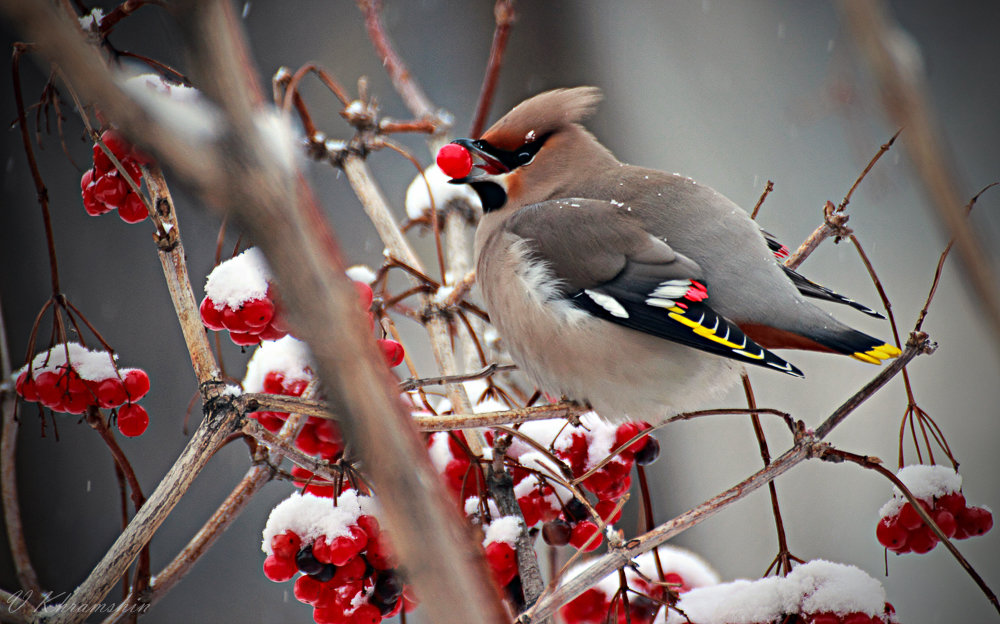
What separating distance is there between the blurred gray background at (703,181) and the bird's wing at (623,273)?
51.5 inches

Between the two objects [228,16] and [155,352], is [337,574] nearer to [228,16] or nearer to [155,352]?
[228,16]

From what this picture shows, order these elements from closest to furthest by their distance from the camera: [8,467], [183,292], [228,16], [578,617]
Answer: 1. [228,16]
2. [183,292]
3. [8,467]
4. [578,617]

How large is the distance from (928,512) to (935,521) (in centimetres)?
2

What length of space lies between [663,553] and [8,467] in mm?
1145

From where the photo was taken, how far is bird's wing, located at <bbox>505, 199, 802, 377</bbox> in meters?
1.60

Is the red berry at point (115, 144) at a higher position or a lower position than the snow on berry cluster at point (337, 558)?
higher

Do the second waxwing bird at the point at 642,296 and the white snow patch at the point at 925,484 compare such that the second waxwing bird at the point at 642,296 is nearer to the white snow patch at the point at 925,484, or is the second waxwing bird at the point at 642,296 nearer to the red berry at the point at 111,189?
the white snow patch at the point at 925,484

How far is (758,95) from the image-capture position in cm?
425

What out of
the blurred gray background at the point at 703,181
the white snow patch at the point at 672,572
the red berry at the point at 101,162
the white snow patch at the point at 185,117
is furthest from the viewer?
the blurred gray background at the point at 703,181

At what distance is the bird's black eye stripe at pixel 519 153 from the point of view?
2.01 m

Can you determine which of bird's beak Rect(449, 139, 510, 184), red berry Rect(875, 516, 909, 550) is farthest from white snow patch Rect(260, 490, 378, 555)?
bird's beak Rect(449, 139, 510, 184)

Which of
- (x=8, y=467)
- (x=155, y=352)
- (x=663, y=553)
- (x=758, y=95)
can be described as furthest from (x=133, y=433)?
(x=758, y=95)

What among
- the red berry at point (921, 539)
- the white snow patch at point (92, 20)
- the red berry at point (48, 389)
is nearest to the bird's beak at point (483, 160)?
the white snow patch at point (92, 20)

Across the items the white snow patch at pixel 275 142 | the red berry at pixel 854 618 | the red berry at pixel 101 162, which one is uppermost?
the red berry at pixel 101 162
